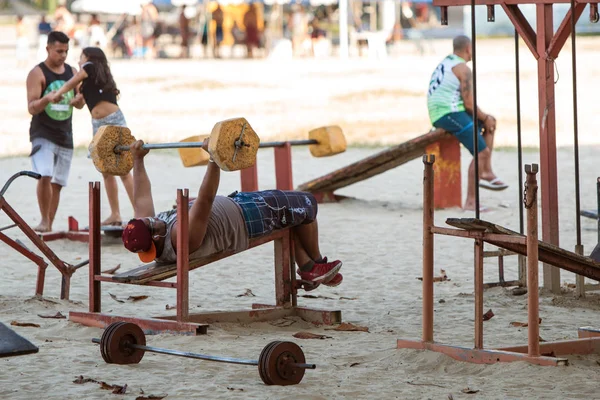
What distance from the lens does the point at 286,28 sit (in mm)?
42812

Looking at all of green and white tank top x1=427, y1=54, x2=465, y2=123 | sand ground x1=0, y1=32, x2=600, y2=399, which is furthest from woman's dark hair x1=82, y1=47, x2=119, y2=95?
green and white tank top x1=427, y1=54, x2=465, y2=123

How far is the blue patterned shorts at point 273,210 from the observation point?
6.24 metres

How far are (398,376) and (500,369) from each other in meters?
0.45

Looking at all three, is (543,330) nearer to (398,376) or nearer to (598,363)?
(598,363)

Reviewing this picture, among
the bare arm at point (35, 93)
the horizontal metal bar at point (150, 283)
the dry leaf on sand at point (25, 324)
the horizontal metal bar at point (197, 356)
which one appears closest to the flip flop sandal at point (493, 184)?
the bare arm at point (35, 93)

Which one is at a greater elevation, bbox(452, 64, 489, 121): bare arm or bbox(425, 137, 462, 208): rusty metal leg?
bbox(452, 64, 489, 121): bare arm

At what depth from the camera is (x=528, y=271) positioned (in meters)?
4.94

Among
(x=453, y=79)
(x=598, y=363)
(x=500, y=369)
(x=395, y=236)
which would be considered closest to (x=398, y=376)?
(x=500, y=369)

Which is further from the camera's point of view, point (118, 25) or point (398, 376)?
point (118, 25)

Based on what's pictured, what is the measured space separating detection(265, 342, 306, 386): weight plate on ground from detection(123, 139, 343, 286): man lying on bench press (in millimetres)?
1187

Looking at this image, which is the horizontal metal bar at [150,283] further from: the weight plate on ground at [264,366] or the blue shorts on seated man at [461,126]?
the blue shorts on seated man at [461,126]

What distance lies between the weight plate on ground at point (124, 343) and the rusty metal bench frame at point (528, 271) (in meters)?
1.25

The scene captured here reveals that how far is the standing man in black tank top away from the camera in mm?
9492

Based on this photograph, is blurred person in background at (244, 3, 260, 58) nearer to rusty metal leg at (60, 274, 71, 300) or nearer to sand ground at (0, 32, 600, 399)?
sand ground at (0, 32, 600, 399)
